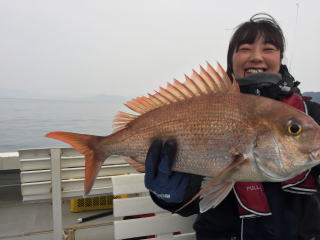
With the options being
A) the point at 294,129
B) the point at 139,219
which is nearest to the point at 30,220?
the point at 139,219

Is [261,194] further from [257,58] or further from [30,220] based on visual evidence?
[30,220]

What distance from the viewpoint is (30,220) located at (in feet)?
9.53

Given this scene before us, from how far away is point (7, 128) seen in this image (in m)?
8.00

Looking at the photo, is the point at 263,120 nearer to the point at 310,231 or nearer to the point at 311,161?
the point at 311,161

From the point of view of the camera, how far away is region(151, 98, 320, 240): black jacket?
52.3 inches

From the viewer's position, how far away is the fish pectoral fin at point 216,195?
3.61 feet

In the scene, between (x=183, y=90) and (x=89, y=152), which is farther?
(x=89, y=152)

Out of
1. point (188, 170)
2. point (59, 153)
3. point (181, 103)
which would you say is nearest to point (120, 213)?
point (59, 153)

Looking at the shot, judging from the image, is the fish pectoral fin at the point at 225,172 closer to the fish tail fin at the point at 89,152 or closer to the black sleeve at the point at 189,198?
the black sleeve at the point at 189,198

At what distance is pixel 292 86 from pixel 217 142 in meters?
0.75

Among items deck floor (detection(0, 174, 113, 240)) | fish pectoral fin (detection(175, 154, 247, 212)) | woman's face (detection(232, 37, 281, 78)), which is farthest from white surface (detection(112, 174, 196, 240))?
woman's face (detection(232, 37, 281, 78))

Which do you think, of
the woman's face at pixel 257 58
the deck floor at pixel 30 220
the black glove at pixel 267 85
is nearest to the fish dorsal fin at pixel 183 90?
the black glove at pixel 267 85

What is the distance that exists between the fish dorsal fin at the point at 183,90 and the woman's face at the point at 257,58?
377 millimetres

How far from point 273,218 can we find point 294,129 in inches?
21.2
